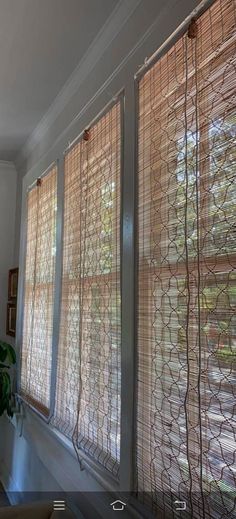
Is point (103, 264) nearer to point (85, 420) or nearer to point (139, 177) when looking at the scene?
point (139, 177)

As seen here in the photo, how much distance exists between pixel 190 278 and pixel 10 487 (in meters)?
2.65

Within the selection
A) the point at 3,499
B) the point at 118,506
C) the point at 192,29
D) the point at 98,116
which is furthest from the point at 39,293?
the point at 192,29

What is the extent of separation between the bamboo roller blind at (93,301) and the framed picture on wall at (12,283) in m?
1.39

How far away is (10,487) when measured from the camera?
2891 millimetres

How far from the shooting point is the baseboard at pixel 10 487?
2.68 m

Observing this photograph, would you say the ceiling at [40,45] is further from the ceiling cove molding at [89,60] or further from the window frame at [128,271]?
the window frame at [128,271]

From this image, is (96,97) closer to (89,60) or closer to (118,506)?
(89,60)

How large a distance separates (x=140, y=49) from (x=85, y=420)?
1.55 meters

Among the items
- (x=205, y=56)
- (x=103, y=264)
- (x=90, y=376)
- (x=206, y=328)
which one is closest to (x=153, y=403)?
(x=206, y=328)

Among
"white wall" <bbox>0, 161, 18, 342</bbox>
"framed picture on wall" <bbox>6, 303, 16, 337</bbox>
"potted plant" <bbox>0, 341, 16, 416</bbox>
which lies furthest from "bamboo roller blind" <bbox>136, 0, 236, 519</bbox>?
"white wall" <bbox>0, 161, 18, 342</bbox>

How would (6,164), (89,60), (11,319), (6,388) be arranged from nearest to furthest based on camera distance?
(89,60) → (6,388) → (11,319) → (6,164)

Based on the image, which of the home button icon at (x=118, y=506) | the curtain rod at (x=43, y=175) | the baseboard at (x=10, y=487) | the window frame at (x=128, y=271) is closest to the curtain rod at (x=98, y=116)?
the window frame at (x=128, y=271)

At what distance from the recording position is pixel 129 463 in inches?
51.6

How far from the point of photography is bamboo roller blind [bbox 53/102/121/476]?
1543 millimetres
